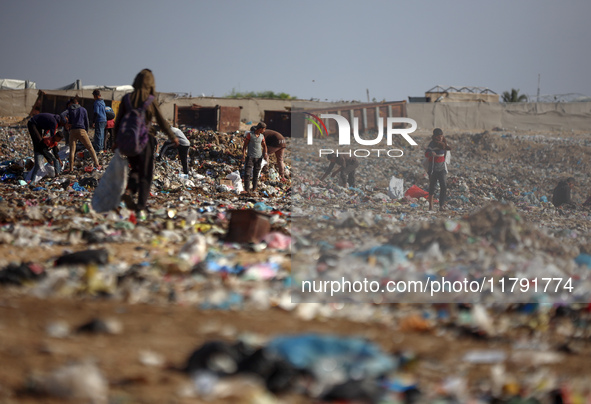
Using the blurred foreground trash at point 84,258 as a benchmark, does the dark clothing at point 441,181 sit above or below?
above

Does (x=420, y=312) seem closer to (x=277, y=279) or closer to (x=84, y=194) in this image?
(x=277, y=279)

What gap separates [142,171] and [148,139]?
0.31 meters

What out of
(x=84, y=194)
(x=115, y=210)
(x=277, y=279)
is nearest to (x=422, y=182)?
(x=84, y=194)

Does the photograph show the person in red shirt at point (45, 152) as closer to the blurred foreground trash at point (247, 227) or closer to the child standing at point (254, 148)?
the child standing at point (254, 148)

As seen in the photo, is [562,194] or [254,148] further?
[562,194]

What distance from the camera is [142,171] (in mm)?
5621

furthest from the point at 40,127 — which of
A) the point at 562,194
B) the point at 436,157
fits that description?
the point at 562,194

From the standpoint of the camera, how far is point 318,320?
3170 millimetres

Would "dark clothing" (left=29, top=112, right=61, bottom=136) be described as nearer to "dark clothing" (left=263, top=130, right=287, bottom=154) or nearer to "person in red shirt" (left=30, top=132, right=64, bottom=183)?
"person in red shirt" (left=30, top=132, right=64, bottom=183)

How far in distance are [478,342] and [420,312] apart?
0.48 meters

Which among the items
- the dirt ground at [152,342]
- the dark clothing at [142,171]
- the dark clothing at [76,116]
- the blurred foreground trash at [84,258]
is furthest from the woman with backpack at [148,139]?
the dark clothing at [76,116]

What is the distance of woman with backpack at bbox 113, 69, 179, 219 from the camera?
5.52 meters

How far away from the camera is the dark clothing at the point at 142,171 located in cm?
559

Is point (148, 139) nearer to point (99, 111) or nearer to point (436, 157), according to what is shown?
point (436, 157)
